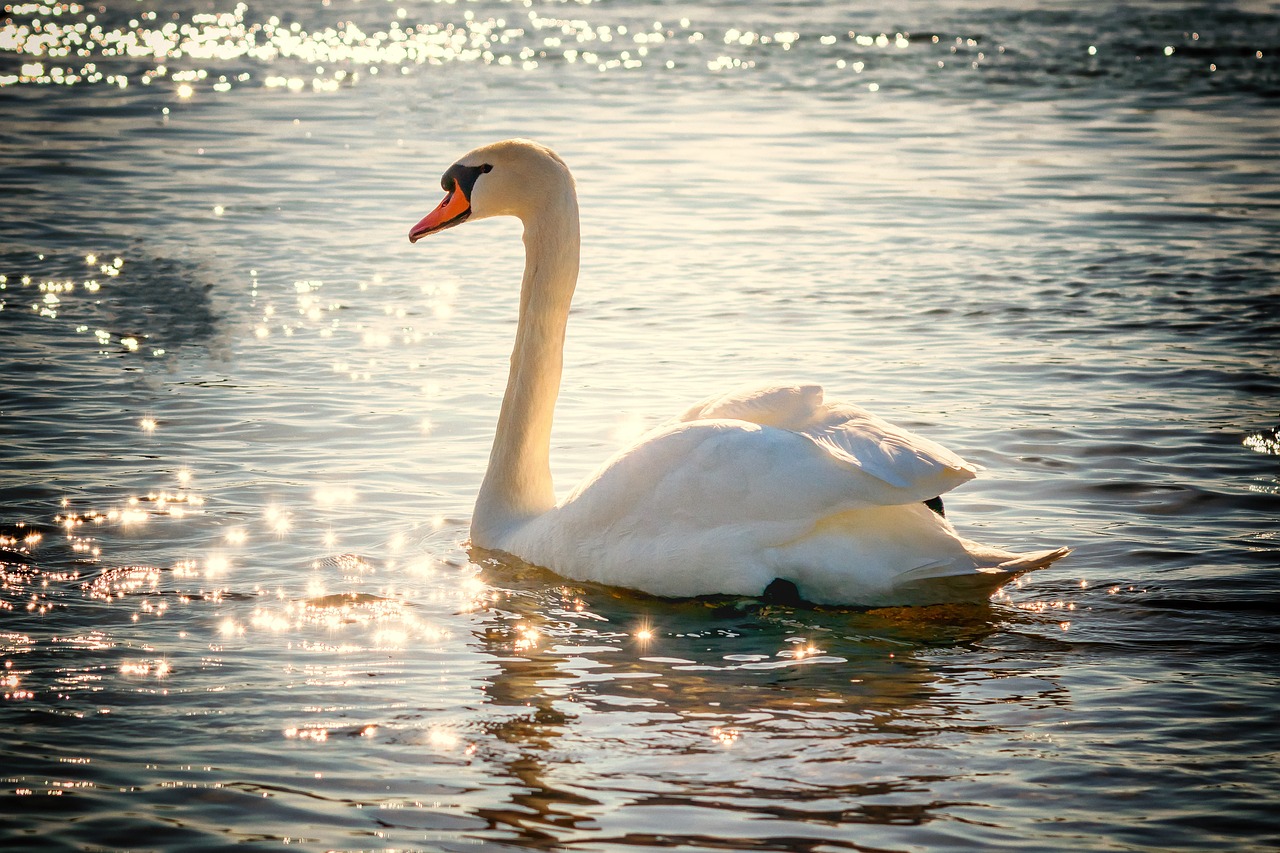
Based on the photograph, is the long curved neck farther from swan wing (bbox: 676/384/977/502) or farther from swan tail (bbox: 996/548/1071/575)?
swan tail (bbox: 996/548/1071/575)

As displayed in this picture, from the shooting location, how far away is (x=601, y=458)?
8883mm

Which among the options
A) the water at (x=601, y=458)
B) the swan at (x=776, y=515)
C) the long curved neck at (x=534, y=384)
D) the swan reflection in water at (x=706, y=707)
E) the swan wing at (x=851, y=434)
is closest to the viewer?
the swan reflection in water at (x=706, y=707)

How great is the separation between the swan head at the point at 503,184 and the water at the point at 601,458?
59.7 inches

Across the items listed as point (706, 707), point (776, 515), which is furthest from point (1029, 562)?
point (706, 707)

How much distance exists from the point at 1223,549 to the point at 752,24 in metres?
25.9

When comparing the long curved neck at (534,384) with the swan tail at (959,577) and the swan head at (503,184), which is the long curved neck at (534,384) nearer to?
the swan head at (503,184)

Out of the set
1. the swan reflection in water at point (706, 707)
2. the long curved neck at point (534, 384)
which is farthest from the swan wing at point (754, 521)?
the long curved neck at point (534, 384)

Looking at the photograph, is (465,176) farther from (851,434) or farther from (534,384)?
(851,434)

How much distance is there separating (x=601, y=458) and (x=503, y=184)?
1.87m

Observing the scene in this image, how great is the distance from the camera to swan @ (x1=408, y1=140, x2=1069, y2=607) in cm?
621

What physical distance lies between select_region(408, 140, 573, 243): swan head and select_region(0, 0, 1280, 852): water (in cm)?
152

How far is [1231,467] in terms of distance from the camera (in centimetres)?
864

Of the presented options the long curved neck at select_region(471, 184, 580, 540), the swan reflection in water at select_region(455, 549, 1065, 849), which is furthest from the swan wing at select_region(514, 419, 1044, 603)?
the long curved neck at select_region(471, 184, 580, 540)

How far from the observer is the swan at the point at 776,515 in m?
6.21
